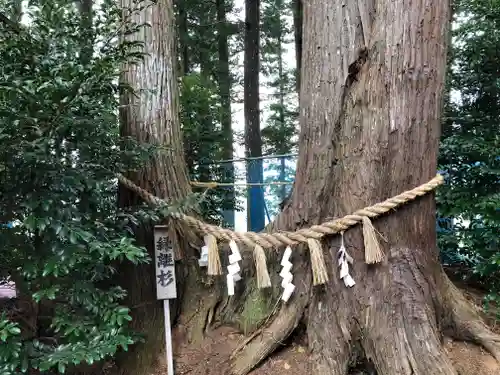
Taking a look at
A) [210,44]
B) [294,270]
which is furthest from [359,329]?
[210,44]

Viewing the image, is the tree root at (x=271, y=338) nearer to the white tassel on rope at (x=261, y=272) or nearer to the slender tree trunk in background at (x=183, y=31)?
the white tassel on rope at (x=261, y=272)

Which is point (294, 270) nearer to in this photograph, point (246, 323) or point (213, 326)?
point (246, 323)

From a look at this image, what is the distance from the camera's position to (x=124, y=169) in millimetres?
2029

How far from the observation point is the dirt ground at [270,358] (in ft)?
6.72

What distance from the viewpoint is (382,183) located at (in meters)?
2.05

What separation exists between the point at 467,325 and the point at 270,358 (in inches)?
38.6

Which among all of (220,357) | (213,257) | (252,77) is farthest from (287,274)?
(252,77)

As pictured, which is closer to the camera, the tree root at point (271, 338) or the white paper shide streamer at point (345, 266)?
the white paper shide streamer at point (345, 266)

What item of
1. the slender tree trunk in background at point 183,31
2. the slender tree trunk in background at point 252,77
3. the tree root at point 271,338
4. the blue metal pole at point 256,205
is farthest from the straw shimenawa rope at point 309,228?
the slender tree trunk in background at point 252,77

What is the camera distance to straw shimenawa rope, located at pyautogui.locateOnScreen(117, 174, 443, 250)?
1.99m

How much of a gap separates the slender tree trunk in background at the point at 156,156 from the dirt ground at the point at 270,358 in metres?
0.14

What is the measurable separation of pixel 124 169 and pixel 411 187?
4.37 feet

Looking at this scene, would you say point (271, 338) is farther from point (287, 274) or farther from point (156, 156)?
point (156, 156)

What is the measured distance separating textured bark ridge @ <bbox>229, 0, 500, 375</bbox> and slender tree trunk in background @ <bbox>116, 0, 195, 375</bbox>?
545 mm
